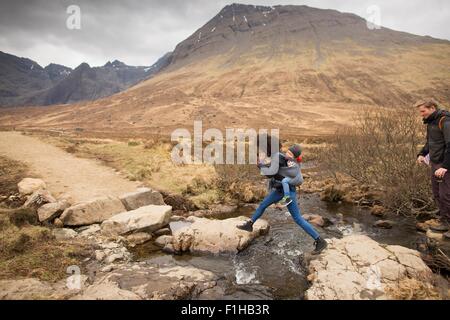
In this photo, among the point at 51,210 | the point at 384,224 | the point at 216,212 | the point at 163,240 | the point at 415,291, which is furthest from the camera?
the point at 216,212

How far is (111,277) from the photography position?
213 inches

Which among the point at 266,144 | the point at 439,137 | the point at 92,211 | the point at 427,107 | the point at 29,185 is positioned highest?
the point at 427,107

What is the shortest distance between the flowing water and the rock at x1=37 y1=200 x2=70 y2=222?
10.2 ft

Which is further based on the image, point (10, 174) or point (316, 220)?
point (10, 174)

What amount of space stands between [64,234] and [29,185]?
4024 mm

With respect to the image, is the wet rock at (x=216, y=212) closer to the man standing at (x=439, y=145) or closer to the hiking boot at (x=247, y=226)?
the hiking boot at (x=247, y=226)

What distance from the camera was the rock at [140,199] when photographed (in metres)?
9.89

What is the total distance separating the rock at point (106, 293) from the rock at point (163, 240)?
2.70 m

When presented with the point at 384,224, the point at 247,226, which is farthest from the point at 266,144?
the point at 384,224

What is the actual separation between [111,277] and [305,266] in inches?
142

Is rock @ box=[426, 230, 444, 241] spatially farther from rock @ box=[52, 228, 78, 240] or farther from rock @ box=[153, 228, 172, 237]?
rock @ box=[52, 228, 78, 240]

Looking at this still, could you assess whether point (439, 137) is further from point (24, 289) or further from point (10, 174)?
point (10, 174)

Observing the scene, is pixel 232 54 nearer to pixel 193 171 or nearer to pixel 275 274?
pixel 193 171

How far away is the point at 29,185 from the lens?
1080 centimetres
